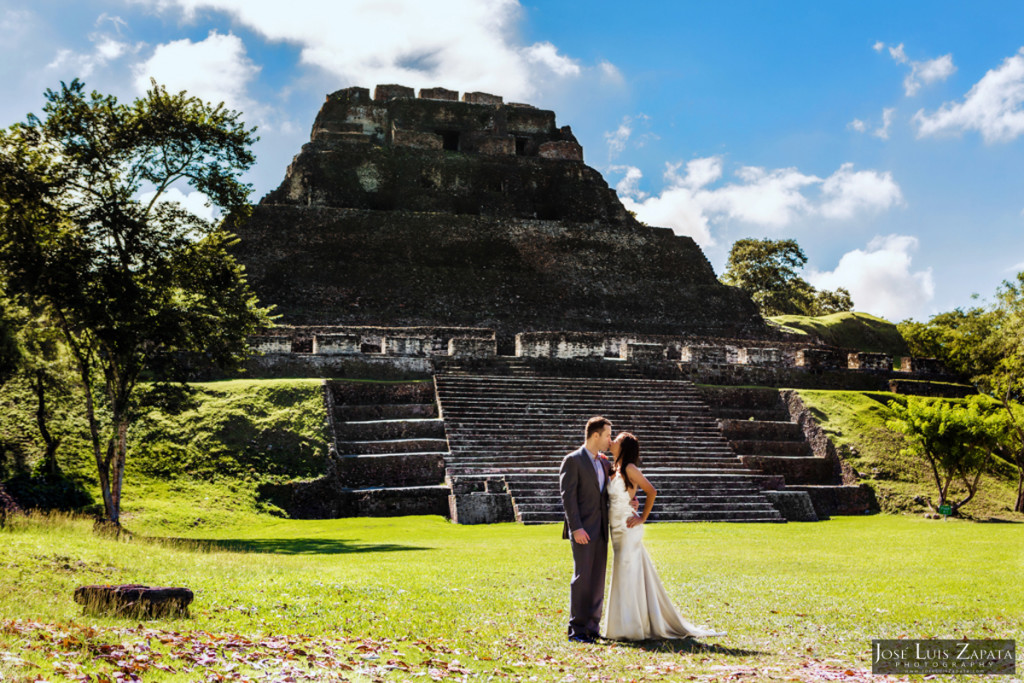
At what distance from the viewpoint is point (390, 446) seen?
1591 cm

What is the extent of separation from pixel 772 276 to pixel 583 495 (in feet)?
146

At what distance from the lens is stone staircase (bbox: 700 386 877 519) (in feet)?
54.0

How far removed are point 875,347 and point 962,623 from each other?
1161 inches

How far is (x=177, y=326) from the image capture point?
1279 centimetres

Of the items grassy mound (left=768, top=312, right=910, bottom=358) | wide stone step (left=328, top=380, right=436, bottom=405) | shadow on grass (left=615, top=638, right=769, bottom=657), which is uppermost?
grassy mound (left=768, top=312, right=910, bottom=358)

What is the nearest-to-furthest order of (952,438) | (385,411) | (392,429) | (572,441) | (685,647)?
(685,647), (952,438), (392,429), (572,441), (385,411)

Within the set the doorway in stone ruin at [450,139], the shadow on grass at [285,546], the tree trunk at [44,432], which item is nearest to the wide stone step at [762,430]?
the shadow on grass at [285,546]

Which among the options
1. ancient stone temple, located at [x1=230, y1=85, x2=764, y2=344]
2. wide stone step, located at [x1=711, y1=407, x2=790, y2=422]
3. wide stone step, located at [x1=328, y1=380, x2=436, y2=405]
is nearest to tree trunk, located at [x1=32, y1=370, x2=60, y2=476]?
wide stone step, located at [x1=328, y1=380, x2=436, y2=405]

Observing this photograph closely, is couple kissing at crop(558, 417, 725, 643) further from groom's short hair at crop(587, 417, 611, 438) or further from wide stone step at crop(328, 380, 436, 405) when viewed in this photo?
wide stone step at crop(328, 380, 436, 405)

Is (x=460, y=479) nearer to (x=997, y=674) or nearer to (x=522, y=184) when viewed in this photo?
(x=997, y=674)

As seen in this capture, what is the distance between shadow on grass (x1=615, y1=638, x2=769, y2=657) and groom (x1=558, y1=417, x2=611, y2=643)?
32 cm

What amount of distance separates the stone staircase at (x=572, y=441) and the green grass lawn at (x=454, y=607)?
325cm

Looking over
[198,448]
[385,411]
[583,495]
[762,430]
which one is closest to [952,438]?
[762,430]

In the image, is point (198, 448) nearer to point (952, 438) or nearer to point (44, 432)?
point (44, 432)
